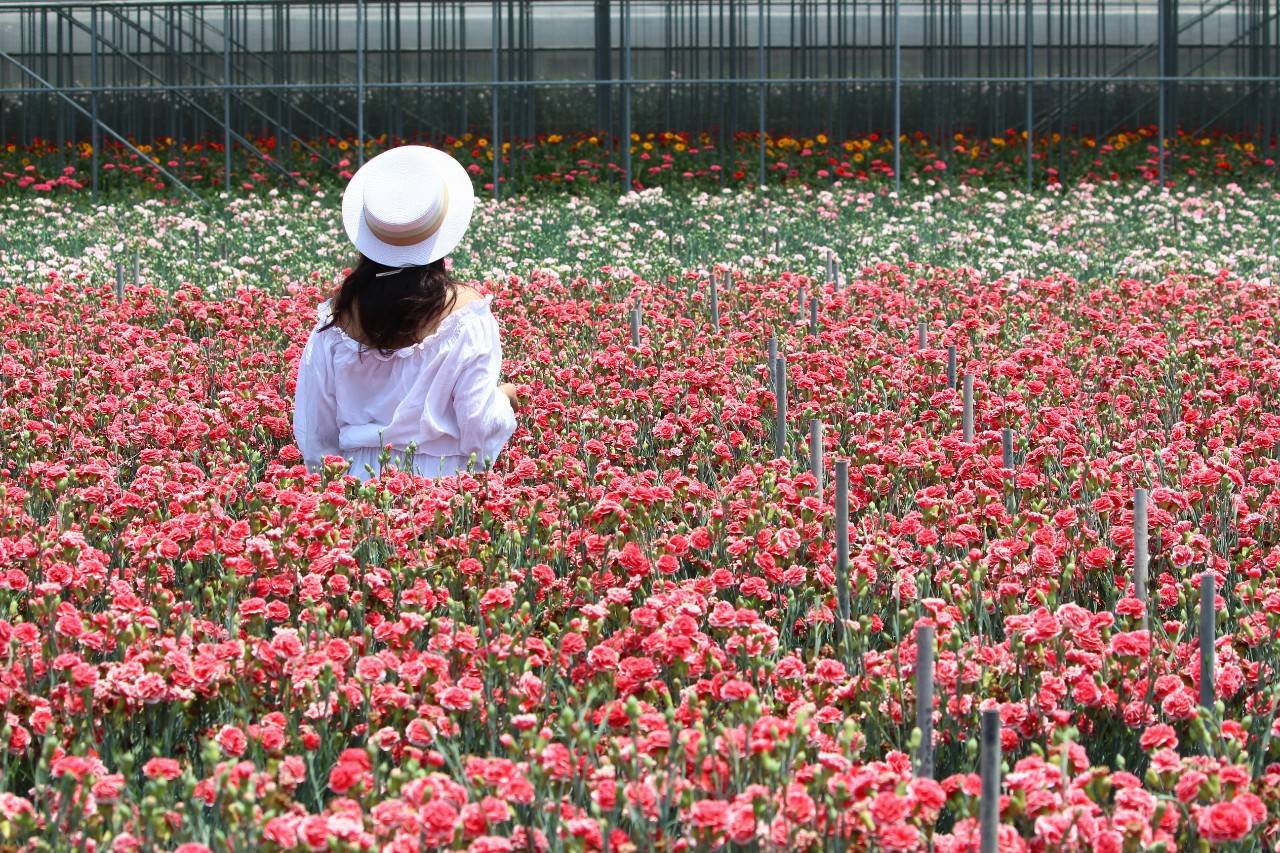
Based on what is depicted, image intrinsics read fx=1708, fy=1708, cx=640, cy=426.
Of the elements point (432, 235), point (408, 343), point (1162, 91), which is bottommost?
point (408, 343)

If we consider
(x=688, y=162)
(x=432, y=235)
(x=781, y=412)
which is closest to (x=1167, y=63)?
(x=688, y=162)

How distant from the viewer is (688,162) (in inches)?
707

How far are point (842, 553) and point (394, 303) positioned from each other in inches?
61.8

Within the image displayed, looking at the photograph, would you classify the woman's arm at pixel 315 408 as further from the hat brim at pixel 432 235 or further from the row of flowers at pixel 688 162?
the row of flowers at pixel 688 162

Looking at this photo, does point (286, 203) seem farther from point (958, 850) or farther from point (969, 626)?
point (958, 850)

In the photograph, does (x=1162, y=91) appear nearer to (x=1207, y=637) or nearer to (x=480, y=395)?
(x=480, y=395)

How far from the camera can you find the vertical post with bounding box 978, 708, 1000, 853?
1.88 meters

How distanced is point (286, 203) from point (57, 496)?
10.7 meters

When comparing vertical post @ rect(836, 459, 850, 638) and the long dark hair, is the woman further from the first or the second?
vertical post @ rect(836, 459, 850, 638)

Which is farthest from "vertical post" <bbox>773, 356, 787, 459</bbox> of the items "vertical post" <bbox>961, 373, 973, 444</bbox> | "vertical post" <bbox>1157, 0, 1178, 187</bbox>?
"vertical post" <bbox>1157, 0, 1178, 187</bbox>

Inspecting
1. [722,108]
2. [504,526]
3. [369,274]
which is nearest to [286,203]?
[722,108]

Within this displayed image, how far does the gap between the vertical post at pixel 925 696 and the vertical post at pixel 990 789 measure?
38 centimetres

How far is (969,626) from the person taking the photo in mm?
3094

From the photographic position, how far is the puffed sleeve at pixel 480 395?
416cm
